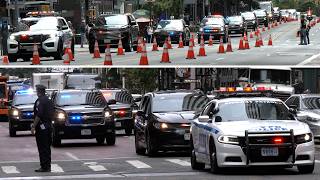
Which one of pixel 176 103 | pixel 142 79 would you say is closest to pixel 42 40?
pixel 176 103

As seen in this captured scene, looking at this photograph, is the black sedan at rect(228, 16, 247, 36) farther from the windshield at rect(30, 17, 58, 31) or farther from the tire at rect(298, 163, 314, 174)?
the tire at rect(298, 163, 314, 174)

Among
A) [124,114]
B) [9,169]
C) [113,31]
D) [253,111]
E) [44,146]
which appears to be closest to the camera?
[253,111]

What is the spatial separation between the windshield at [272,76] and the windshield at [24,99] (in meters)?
12.6

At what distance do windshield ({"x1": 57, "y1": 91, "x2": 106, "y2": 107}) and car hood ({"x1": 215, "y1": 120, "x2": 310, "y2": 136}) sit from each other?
1230 centimetres

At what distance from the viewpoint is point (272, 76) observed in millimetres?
51125

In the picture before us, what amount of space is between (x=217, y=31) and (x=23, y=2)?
121 feet

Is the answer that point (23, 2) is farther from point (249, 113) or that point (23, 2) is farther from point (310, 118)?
point (249, 113)

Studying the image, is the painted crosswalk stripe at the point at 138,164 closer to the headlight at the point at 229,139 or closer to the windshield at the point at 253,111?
the windshield at the point at 253,111

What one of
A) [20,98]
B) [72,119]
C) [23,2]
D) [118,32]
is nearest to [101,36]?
[118,32]

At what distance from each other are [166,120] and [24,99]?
738 inches

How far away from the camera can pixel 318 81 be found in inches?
2542

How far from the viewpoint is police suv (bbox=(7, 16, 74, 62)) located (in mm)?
40266

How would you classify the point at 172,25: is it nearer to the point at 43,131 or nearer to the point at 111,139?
the point at 111,139

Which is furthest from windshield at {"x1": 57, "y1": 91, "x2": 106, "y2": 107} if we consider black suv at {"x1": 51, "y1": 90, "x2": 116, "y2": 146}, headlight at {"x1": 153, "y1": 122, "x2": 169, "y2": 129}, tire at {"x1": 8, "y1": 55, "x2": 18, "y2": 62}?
tire at {"x1": 8, "y1": 55, "x2": 18, "y2": 62}
